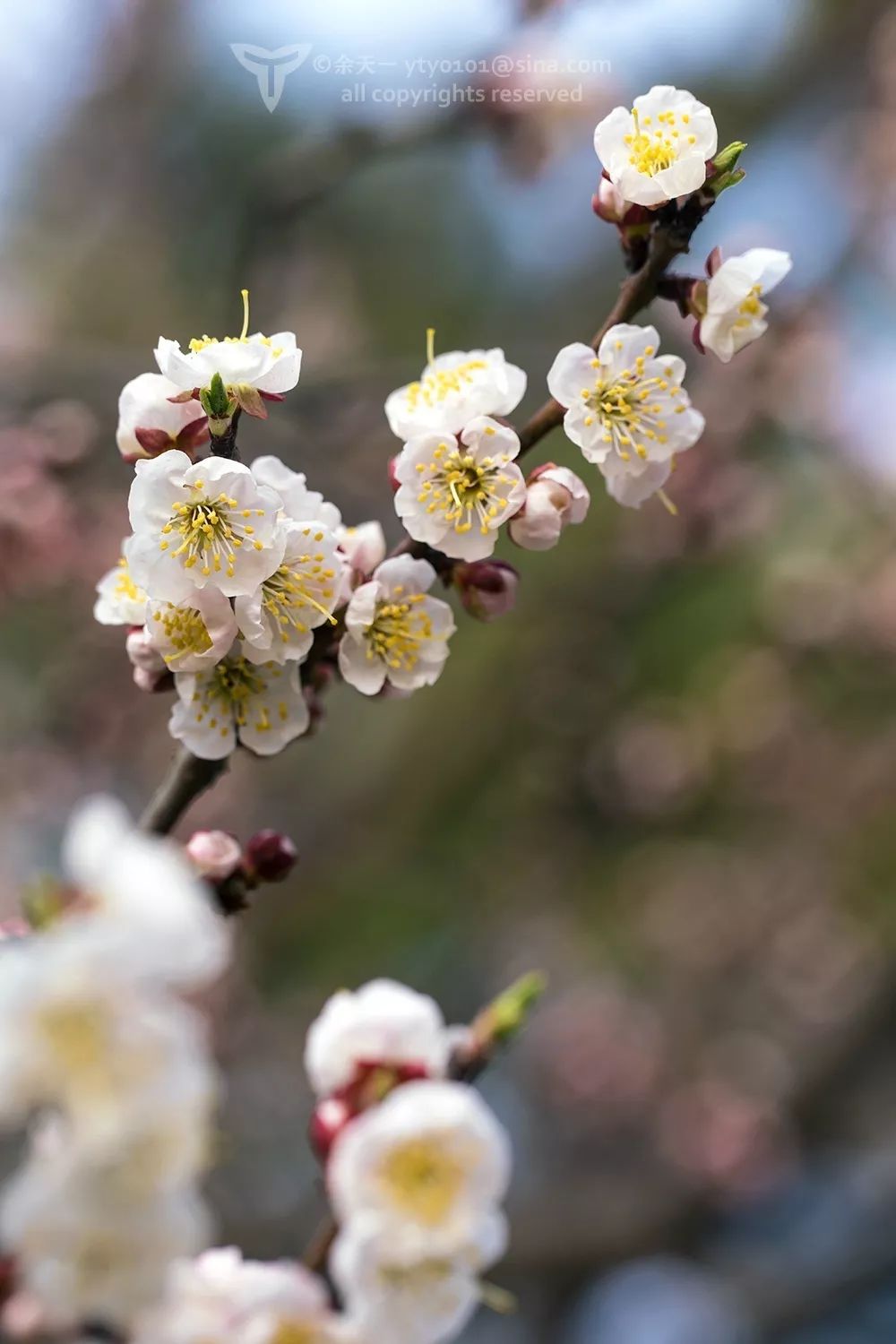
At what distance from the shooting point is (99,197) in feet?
13.4

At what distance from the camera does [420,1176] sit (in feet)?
1.94

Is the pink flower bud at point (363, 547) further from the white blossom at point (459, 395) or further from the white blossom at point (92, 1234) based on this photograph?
the white blossom at point (92, 1234)

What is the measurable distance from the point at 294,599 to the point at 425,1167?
0.38 meters

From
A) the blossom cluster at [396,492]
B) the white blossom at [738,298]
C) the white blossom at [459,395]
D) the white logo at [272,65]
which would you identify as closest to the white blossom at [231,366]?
the blossom cluster at [396,492]

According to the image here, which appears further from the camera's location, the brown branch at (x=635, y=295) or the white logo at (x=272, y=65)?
the white logo at (x=272, y=65)

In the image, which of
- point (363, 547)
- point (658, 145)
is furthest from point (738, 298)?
point (363, 547)

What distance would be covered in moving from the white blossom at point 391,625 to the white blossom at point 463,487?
3cm

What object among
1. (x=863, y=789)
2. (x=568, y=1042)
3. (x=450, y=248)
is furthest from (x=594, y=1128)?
(x=450, y=248)

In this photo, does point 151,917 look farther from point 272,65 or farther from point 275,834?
point 272,65

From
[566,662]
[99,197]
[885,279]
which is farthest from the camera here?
[99,197]

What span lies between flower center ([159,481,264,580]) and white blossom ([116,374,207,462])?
6 centimetres

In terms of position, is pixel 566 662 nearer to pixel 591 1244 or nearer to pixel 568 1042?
pixel 591 1244

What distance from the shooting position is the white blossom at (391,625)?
0.82 m

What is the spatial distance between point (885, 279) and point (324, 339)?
2017 mm
